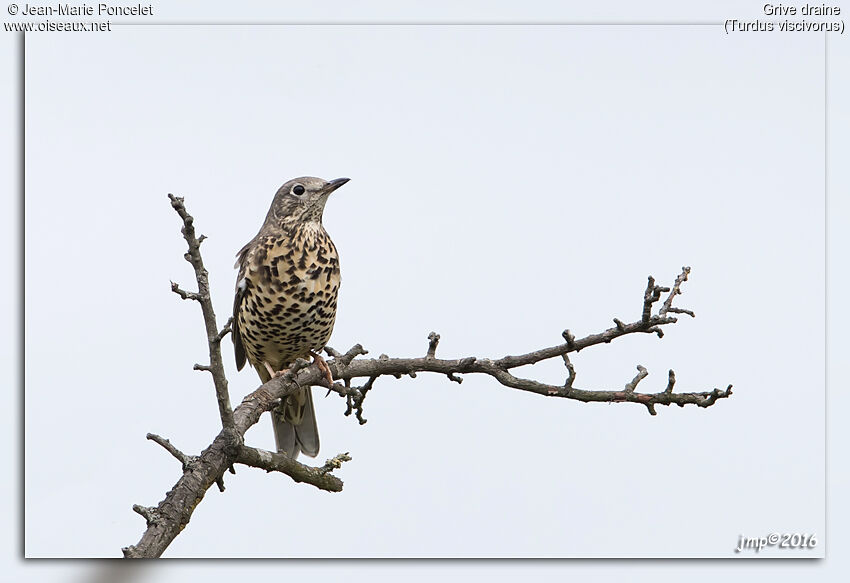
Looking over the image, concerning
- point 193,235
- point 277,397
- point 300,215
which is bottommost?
point 277,397

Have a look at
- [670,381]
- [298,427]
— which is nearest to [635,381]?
[670,381]

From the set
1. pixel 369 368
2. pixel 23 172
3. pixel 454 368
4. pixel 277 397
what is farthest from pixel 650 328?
pixel 23 172

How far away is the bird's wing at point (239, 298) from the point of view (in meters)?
6.56

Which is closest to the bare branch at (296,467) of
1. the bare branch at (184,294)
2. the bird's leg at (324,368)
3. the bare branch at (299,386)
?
the bare branch at (299,386)

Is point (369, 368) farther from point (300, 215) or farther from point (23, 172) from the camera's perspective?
point (23, 172)

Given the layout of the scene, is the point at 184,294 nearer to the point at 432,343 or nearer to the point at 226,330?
the point at 226,330

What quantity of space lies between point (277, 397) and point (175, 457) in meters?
1.14

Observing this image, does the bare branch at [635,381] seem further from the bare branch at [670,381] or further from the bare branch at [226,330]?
the bare branch at [226,330]

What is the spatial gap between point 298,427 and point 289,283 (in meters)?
1.46

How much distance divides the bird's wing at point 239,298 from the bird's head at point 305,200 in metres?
0.35

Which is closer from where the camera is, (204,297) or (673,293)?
(204,297)

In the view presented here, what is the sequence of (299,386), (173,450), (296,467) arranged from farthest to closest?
(299,386)
(296,467)
(173,450)

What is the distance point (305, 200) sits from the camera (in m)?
6.68

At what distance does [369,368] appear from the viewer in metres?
5.75
